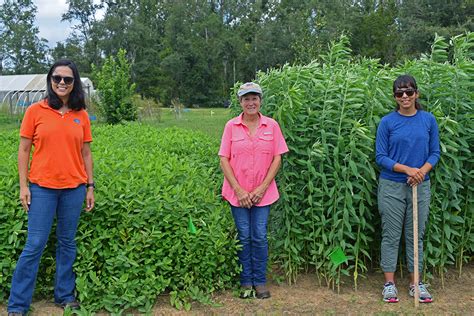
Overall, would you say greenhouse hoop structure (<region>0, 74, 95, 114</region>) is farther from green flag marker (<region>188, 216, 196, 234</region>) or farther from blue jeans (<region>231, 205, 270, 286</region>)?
blue jeans (<region>231, 205, 270, 286</region>)

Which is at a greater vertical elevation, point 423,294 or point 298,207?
point 298,207

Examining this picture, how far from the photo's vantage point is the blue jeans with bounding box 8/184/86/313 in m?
3.72

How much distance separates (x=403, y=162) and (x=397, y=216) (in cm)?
44

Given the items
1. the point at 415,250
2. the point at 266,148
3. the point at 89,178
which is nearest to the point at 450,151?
the point at 415,250

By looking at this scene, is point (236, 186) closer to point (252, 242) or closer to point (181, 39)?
point (252, 242)

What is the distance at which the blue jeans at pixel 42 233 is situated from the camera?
3725 mm

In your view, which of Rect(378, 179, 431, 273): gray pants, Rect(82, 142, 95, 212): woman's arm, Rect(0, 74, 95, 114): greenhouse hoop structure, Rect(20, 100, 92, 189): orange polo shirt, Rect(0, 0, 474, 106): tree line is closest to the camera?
Rect(20, 100, 92, 189): orange polo shirt

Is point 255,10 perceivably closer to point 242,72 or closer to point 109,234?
point 242,72

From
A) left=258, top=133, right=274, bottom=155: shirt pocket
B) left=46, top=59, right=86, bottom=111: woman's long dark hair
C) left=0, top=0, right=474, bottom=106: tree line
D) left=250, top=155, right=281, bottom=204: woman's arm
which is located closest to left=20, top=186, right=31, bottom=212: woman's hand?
left=46, top=59, right=86, bottom=111: woman's long dark hair

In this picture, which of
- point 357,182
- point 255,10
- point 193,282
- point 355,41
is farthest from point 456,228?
point 255,10

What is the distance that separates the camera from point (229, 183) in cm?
428

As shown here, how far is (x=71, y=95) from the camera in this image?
12.7ft

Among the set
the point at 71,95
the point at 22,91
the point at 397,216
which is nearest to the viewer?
the point at 71,95

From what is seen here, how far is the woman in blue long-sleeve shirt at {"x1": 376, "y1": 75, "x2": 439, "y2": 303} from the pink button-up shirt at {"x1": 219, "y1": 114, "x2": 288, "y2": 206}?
83cm
